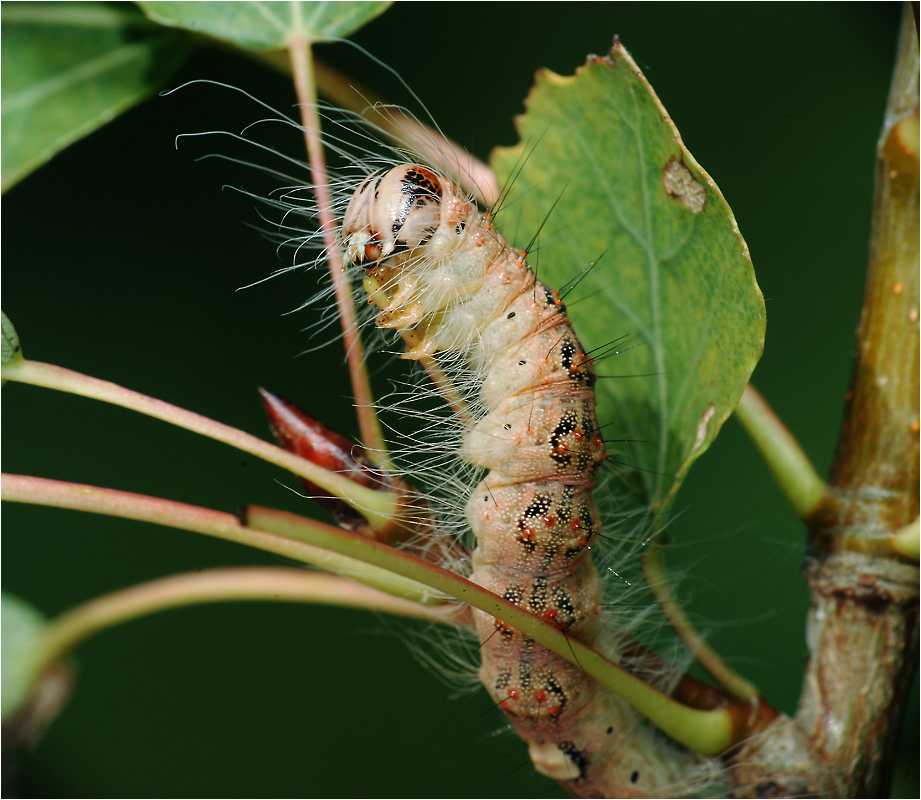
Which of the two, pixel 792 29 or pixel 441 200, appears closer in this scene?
pixel 441 200

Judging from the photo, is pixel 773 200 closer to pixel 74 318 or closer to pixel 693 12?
pixel 693 12

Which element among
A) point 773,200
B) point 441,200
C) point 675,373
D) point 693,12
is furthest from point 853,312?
point 441,200

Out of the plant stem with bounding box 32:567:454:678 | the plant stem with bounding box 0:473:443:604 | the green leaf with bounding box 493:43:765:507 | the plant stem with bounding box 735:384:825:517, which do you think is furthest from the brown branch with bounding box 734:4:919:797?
the plant stem with bounding box 0:473:443:604

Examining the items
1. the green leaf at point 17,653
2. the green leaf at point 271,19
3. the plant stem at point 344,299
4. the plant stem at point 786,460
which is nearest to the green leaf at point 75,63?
the green leaf at point 271,19

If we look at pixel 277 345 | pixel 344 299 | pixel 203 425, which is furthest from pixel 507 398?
pixel 277 345

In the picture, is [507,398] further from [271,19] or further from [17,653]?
[17,653]

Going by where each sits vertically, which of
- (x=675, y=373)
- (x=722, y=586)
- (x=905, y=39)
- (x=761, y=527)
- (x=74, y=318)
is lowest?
(x=722, y=586)

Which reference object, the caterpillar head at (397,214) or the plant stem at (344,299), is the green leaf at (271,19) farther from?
the caterpillar head at (397,214)
